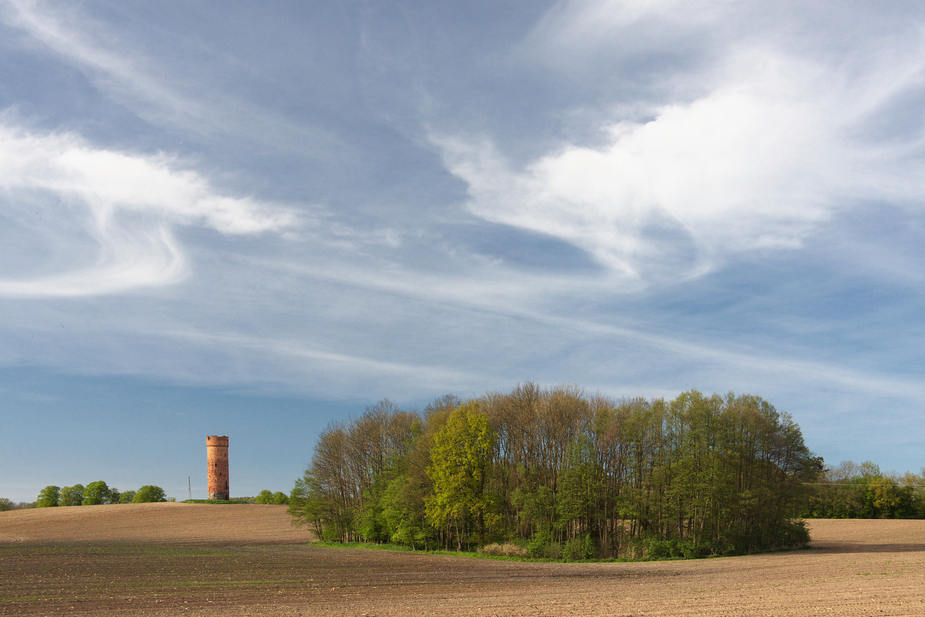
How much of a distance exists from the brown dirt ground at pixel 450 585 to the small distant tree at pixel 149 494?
348ft

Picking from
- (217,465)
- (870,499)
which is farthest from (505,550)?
(217,465)

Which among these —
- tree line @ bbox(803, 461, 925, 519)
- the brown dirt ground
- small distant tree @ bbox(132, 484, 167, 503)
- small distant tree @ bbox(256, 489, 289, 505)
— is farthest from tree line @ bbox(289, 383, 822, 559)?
small distant tree @ bbox(132, 484, 167, 503)

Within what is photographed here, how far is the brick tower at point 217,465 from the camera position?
121m

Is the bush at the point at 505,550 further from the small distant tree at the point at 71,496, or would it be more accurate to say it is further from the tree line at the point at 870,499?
the small distant tree at the point at 71,496

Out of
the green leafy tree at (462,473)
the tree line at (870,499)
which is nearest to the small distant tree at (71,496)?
the green leafy tree at (462,473)

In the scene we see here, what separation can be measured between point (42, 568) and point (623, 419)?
1702 inches

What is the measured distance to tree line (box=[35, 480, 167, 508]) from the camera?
14100cm

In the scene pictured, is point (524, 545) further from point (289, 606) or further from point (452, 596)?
point (289, 606)

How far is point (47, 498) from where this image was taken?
5522 inches

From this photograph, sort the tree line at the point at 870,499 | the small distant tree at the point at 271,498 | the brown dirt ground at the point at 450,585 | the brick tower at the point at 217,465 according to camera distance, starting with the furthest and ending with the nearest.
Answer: the small distant tree at the point at 271,498 → the brick tower at the point at 217,465 → the tree line at the point at 870,499 → the brown dirt ground at the point at 450,585

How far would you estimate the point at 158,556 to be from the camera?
46562 mm

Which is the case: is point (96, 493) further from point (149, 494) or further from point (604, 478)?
point (604, 478)

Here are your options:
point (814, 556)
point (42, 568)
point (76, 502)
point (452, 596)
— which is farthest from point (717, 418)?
point (76, 502)

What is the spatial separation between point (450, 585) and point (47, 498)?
5702 inches
